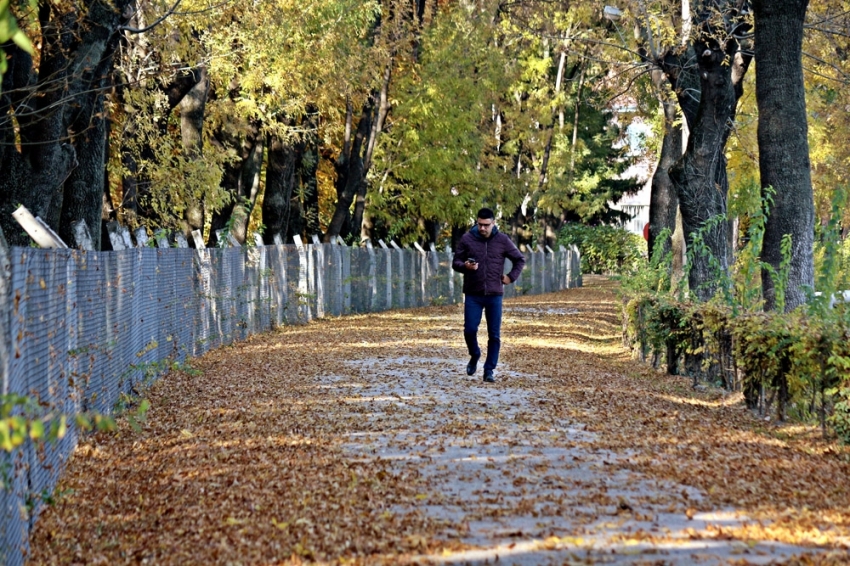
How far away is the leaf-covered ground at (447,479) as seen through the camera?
6.63 metres

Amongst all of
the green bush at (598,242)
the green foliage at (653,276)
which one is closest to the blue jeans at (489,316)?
the green foliage at (653,276)

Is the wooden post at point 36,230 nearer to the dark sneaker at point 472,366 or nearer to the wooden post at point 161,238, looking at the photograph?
the wooden post at point 161,238

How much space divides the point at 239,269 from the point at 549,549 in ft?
55.8

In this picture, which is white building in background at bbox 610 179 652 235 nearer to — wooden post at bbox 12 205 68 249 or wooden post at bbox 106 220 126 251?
wooden post at bbox 106 220 126 251

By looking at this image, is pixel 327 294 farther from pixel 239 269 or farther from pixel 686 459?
pixel 686 459

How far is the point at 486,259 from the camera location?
1495cm

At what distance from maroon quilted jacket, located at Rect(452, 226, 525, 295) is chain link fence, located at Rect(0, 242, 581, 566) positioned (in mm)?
3678

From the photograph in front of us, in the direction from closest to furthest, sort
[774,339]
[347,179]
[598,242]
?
[774,339] < [347,179] < [598,242]

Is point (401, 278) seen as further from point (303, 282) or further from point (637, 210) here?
point (637, 210)

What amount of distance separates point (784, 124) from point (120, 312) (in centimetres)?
750

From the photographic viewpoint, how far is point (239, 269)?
22969 mm

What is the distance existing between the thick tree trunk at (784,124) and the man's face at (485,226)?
3147 mm

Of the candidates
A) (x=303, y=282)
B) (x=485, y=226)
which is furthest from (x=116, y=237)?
(x=303, y=282)

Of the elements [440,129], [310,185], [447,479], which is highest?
[440,129]
